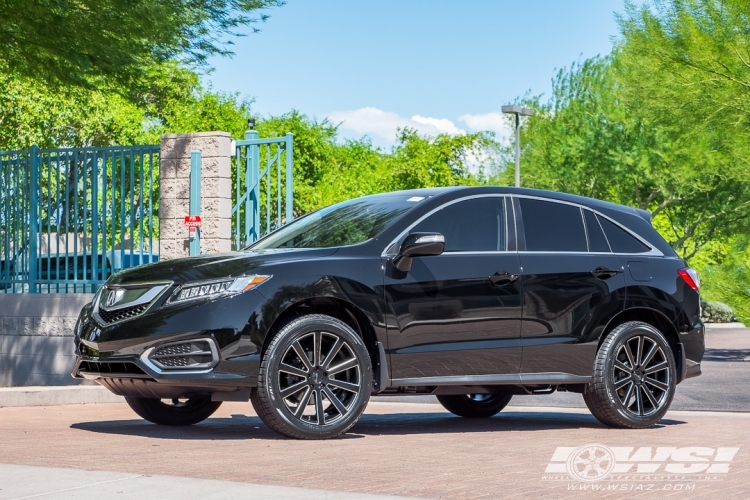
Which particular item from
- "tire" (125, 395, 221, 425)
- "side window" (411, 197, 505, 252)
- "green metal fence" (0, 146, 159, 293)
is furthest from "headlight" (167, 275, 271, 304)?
"green metal fence" (0, 146, 159, 293)

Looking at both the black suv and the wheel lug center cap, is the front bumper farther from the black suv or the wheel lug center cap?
the wheel lug center cap

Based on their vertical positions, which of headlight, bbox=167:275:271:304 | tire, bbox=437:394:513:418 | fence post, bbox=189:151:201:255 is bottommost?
tire, bbox=437:394:513:418

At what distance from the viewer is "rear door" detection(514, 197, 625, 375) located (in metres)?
9.35

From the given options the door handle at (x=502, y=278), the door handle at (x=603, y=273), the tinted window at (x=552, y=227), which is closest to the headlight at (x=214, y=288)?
the door handle at (x=502, y=278)

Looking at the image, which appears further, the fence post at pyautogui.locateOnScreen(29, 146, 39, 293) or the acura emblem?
the fence post at pyautogui.locateOnScreen(29, 146, 39, 293)

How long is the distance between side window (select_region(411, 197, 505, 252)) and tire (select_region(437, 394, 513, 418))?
2.10m

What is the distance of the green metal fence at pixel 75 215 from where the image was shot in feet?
47.8

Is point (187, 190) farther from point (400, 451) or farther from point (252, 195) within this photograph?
point (400, 451)

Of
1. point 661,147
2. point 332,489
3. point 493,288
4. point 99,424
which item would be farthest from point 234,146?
point 661,147

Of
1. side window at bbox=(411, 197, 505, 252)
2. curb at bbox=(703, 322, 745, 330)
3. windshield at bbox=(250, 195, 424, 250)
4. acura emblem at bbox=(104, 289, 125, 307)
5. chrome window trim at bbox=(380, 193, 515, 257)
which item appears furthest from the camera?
curb at bbox=(703, 322, 745, 330)

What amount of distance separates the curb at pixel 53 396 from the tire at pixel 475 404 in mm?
4106

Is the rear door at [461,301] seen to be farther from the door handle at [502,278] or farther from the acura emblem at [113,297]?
the acura emblem at [113,297]

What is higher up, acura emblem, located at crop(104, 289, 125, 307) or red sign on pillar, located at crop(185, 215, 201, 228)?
red sign on pillar, located at crop(185, 215, 201, 228)

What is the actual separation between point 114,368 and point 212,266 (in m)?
0.98
